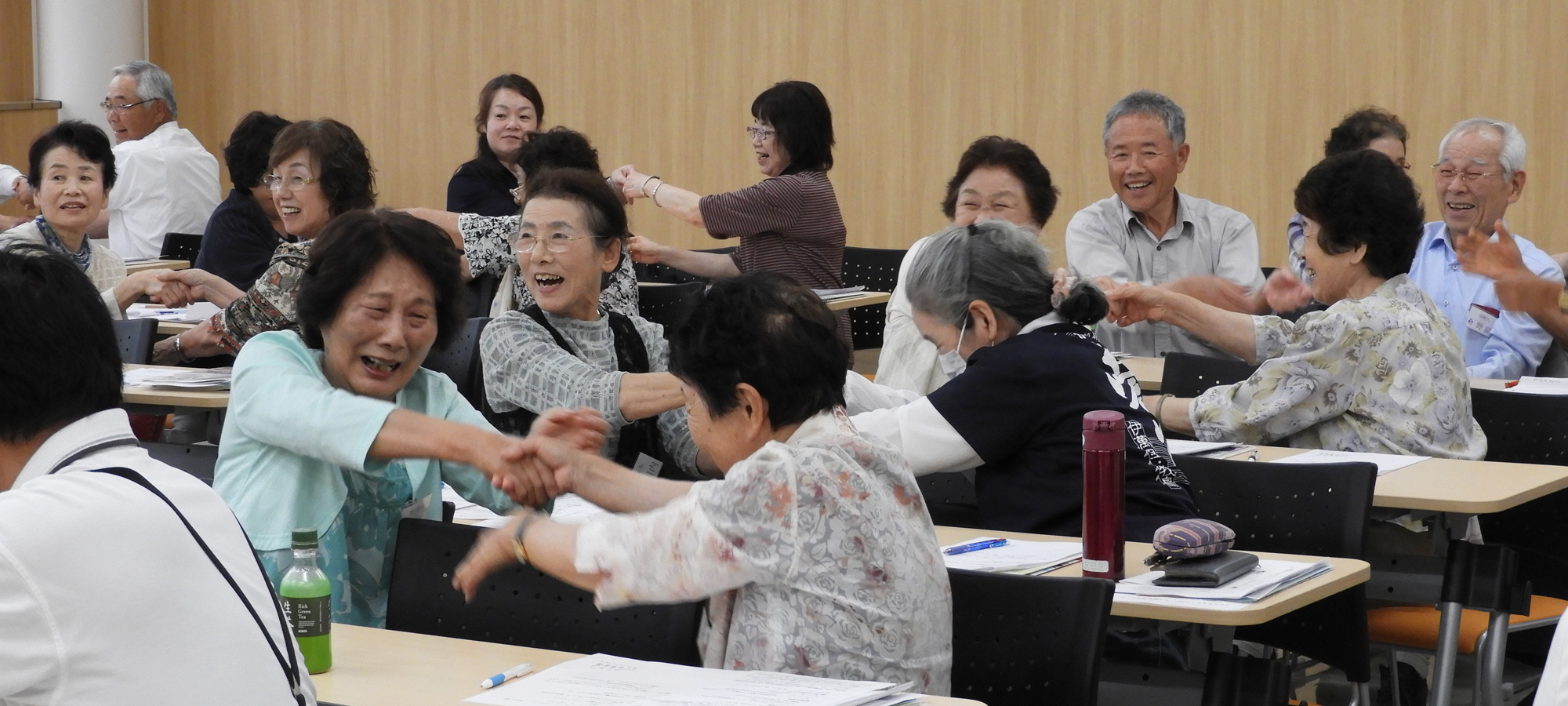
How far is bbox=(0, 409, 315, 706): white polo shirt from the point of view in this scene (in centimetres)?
143

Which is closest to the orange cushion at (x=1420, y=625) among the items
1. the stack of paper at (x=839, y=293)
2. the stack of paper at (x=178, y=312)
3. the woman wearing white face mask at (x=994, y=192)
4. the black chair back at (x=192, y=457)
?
the woman wearing white face mask at (x=994, y=192)

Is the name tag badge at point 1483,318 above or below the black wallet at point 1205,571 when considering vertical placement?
above

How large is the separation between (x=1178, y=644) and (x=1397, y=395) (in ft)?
3.61

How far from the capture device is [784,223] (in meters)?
5.85

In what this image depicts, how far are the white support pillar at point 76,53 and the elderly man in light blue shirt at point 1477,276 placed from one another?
26.8 ft

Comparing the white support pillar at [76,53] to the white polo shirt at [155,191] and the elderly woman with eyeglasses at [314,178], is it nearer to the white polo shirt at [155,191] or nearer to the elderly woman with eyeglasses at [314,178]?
the white polo shirt at [155,191]

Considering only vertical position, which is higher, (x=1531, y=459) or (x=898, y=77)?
(x=898, y=77)

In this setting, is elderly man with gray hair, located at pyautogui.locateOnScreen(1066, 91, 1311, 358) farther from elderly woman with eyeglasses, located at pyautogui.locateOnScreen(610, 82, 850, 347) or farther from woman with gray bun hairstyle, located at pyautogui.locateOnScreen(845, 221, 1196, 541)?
woman with gray bun hairstyle, located at pyautogui.locateOnScreen(845, 221, 1196, 541)

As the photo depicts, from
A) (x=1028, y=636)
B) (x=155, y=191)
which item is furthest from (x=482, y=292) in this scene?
(x=1028, y=636)

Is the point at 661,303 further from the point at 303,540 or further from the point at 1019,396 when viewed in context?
the point at 303,540

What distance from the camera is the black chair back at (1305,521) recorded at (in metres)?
2.87

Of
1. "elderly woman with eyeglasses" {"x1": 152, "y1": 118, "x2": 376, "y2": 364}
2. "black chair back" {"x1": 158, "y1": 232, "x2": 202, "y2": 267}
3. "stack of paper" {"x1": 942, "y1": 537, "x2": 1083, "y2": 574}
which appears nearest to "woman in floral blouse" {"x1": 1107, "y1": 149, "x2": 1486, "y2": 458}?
"stack of paper" {"x1": 942, "y1": 537, "x2": 1083, "y2": 574}

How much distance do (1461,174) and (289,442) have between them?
4.26m

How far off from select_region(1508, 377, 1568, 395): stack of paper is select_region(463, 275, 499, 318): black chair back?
3.18m
